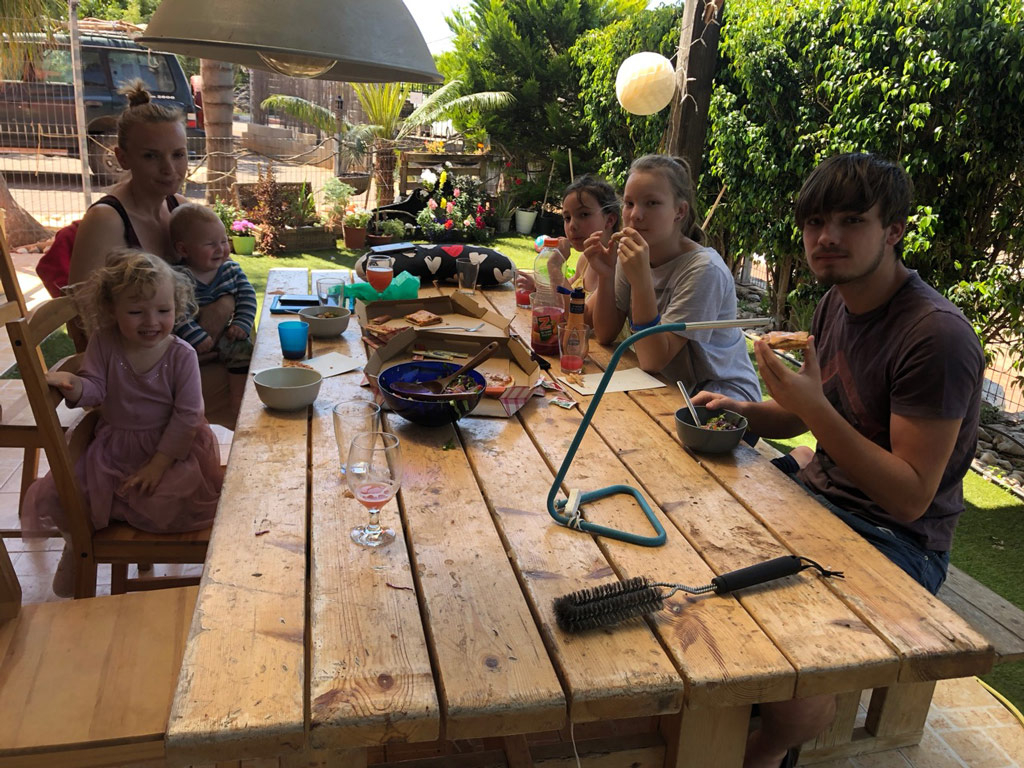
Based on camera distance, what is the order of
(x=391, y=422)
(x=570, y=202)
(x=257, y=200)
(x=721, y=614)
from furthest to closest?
(x=257, y=200), (x=570, y=202), (x=391, y=422), (x=721, y=614)

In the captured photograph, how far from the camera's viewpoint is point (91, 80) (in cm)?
1089

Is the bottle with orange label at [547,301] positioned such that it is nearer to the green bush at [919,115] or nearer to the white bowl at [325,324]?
the white bowl at [325,324]

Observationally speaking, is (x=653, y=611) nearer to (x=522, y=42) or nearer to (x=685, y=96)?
(x=685, y=96)

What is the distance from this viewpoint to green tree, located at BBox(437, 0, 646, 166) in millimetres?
11484

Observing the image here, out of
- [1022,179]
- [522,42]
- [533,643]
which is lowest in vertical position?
[533,643]

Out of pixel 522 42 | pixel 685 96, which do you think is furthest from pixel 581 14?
pixel 685 96

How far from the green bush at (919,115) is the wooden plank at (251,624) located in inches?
170

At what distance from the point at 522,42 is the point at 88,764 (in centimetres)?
1166

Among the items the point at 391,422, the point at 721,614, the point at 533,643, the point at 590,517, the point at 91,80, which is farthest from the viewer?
the point at 91,80

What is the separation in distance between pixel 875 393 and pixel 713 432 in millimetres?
439

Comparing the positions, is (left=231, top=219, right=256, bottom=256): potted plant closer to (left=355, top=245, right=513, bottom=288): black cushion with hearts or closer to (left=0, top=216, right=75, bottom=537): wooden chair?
(left=0, top=216, right=75, bottom=537): wooden chair

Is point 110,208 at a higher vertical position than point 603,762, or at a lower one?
higher

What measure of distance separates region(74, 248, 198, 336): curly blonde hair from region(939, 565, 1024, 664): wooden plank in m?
2.47

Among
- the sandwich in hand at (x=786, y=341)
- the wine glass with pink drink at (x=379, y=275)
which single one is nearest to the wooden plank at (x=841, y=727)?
the sandwich in hand at (x=786, y=341)
